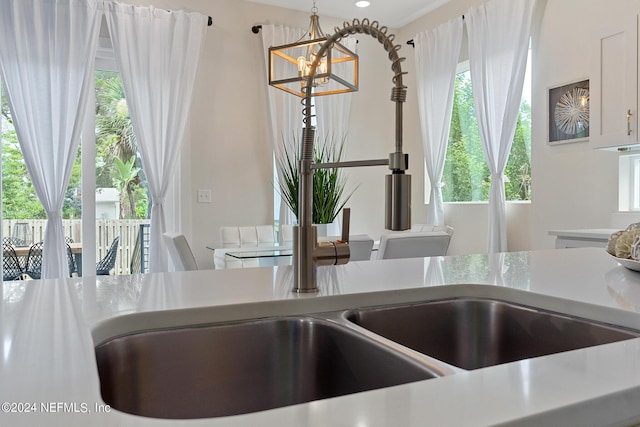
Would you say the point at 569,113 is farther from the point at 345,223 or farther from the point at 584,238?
the point at 345,223

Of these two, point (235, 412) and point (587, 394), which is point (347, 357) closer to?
point (235, 412)

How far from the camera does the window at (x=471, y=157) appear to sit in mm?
4016

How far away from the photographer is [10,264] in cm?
379

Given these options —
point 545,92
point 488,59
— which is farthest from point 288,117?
point 545,92

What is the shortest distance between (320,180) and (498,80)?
1812mm

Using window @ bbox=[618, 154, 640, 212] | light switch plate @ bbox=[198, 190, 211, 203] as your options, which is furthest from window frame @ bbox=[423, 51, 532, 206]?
light switch plate @ bbox=[198, 190, 211, 203]

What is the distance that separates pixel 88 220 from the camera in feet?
13.2

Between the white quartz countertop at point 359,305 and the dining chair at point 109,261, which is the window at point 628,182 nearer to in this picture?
the white quartz countertop at point 359,305

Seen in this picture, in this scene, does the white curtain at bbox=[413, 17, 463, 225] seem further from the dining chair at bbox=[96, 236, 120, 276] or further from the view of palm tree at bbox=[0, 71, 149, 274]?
the dining chair at bbox=[96, 236, 120, 276]

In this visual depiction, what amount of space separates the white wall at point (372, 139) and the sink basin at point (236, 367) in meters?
3.10

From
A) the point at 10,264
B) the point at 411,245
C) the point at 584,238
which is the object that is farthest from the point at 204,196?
the point at 584,238

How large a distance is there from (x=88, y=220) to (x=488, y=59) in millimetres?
3647

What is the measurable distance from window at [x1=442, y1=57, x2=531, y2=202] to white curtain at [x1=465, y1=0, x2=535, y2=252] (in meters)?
0.20

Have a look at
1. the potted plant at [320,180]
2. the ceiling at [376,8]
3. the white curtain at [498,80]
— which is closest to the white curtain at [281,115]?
the potted plant at [320,180]
